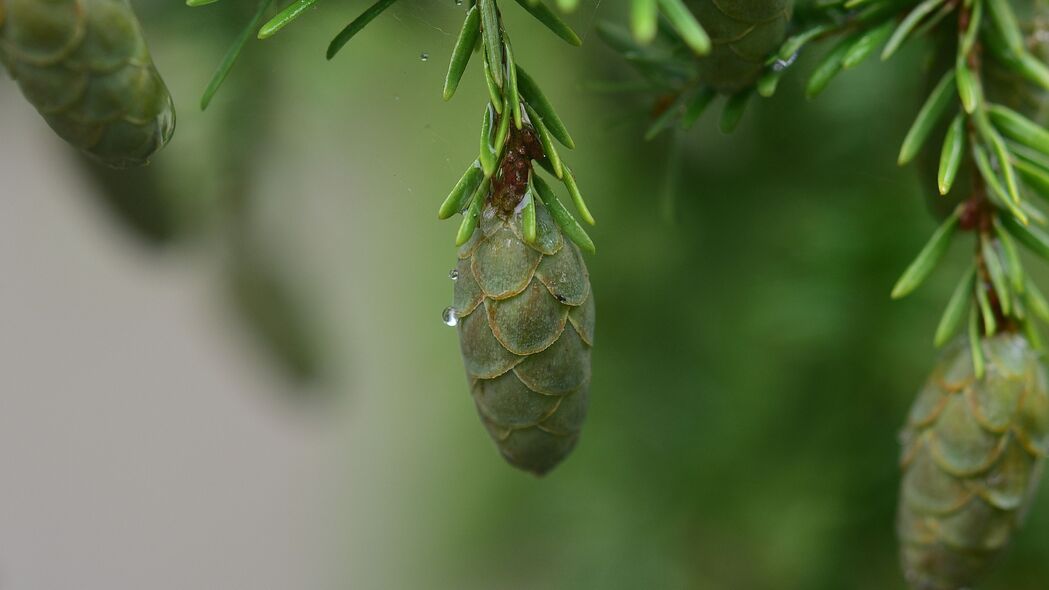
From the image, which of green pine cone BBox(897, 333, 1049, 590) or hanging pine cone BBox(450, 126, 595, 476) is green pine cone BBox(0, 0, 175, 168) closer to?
hanging pine cone BBox(450, 126, 595, 476)

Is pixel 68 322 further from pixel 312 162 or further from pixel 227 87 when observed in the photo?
pixel 227 87

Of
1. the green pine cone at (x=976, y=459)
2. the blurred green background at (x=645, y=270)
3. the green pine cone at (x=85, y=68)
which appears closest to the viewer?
the green pine cone at (x=85, y=68)

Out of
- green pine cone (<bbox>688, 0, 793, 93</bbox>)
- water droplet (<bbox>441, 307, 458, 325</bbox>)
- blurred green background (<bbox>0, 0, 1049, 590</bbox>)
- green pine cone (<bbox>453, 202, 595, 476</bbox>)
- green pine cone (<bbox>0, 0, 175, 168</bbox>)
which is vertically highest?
green pine cone (<bbox>688, 0, 793, 93</bbox>)

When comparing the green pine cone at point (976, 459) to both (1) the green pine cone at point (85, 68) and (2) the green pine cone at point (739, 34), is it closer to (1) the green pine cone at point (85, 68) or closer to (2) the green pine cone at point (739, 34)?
(2) the green pine cone at point (739, 34)

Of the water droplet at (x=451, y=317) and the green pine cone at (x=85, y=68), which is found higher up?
the green pine cone at (x=85, y=68)

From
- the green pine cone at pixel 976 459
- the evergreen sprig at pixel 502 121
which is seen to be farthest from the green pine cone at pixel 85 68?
the green pine cone at pixel 976 459

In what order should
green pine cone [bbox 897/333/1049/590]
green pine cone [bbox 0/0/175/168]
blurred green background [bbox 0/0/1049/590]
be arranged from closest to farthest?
green pine cone [bbox 0/0/175/168]
green pine cone [bbox 897/333/1049/590]
blurred green background [bbox 0/0/1049/590]

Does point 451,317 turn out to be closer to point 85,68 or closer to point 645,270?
point 85,68

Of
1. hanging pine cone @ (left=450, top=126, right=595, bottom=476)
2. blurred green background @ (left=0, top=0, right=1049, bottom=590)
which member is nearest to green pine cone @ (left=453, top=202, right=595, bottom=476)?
hanging pine cone @ (left=450, top=126, right=595, bottom=476)
